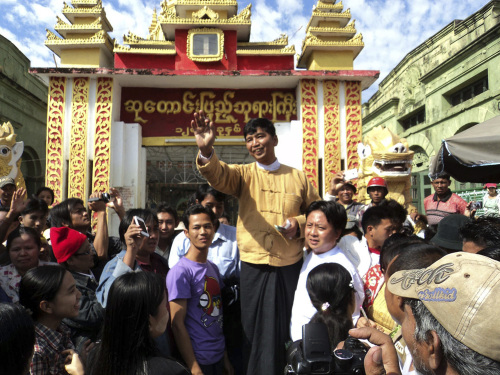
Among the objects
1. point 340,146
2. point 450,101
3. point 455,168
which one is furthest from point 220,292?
point 450,101

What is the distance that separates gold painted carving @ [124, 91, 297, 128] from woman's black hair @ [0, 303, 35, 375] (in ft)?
21.6

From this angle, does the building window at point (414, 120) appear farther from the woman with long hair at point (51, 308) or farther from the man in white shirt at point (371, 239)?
the woman with long hair at point (51, 308)

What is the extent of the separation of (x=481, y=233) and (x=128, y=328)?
6.97ft

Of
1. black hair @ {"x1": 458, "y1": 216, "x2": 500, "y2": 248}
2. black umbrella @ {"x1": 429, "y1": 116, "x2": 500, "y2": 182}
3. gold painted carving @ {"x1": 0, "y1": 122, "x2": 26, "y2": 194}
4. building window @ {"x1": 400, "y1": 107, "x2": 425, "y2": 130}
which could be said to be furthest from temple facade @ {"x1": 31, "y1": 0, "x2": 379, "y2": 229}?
building window @ {"x1": 400, "y1": 107, "x2": 425, "y2": 130}

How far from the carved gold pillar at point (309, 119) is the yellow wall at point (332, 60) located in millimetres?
415

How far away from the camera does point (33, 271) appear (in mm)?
1871

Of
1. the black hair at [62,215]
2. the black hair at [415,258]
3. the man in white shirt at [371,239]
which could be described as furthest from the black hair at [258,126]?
the black hair at [62,215]

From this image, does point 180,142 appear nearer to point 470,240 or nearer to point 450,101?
point 470,240

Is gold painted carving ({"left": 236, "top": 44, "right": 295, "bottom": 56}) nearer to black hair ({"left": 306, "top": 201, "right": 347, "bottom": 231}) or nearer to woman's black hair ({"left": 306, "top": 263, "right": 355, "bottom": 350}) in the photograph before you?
black hair ({"left": 306, "top": 201, "right": 347, "bottom": 231})

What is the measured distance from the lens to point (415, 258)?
5.39ft

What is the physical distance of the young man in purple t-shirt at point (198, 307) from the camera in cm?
216

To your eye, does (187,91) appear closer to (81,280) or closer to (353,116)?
(353,116)

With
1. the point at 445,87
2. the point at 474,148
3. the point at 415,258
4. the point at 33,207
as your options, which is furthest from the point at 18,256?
the point at 445,87

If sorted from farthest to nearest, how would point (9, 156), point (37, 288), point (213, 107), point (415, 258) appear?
point (213, 107)
point (9, 156)
point (37, 288)
point (415, 258)
